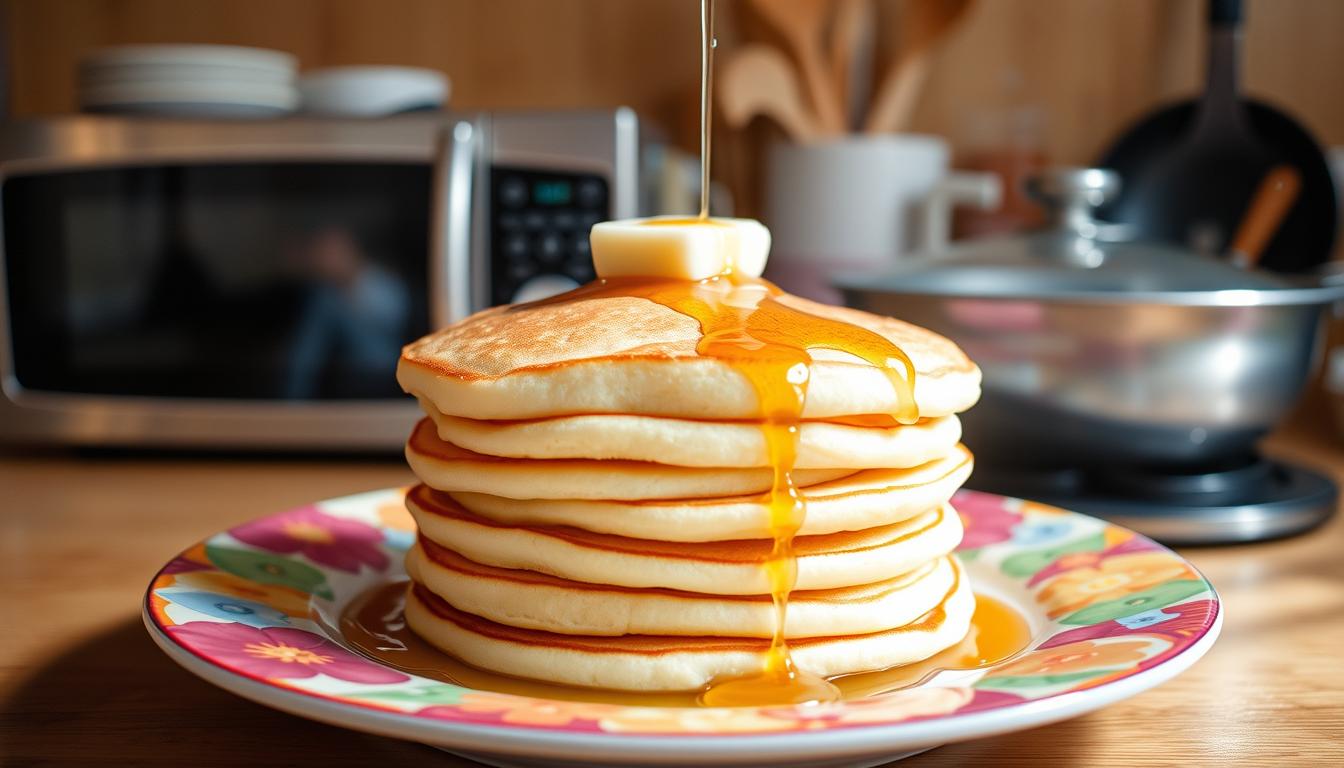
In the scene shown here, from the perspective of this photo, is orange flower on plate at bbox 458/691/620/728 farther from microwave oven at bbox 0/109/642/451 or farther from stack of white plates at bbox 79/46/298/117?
stack of white plates at bbox 79/46/298/117

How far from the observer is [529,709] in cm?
49

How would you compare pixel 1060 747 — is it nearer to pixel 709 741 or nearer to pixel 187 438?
pixel 709 741

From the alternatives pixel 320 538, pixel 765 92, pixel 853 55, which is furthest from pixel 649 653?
pixel 853 55

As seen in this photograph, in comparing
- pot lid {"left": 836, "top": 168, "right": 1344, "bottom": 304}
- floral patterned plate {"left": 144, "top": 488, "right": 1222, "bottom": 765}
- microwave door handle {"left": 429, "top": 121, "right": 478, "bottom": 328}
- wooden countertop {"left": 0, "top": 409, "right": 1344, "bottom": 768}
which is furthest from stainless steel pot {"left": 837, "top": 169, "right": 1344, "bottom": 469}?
microwave door handle {"left": 429, "top": 121, "right": 478, "bottom": 328}

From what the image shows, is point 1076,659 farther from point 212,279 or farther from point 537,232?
point 212,279

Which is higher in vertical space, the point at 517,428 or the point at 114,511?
the point at 517,428

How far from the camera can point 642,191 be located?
4.76 ft

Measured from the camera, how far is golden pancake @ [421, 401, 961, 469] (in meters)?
0.58

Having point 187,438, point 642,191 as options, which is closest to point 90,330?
point 187,438

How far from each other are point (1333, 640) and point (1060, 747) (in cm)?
33

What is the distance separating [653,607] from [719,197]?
1356mm

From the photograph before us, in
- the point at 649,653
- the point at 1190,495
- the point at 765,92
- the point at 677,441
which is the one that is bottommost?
the point at 1190,495

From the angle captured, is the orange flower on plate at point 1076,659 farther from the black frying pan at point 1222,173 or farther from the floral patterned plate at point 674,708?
the black frying pan at point 1222,173

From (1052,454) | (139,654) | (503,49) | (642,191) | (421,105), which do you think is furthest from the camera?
(503,49)
